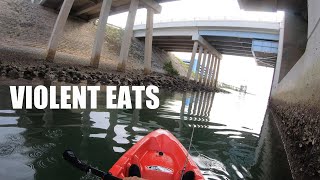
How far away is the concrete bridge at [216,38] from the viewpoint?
31.1m

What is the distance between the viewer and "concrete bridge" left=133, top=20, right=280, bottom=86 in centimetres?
3106

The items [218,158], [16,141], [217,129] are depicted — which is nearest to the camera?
[16,141]

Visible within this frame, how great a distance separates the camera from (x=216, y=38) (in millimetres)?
36812

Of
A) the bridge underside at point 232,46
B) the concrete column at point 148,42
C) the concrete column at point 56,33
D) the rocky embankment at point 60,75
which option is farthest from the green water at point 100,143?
the bridge underside at point 232,46

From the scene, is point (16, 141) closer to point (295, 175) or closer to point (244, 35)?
point (295, 175)

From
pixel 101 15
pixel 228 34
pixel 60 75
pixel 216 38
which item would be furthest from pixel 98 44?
pixel 216 38

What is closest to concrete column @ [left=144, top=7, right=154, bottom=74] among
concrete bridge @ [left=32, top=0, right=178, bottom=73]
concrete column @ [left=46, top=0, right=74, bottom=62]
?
concrete bridge @ [left=32, top=0, right=178, bottom=73]

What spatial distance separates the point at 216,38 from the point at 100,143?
3296 cm

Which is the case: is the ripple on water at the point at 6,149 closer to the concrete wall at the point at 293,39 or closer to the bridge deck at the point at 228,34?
the concrete wall at the point at 293,39

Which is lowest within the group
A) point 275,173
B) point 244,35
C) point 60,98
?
point 275,173

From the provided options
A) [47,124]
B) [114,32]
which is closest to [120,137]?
[47,124]

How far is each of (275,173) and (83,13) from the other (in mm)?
31991

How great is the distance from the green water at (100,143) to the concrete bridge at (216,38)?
2336cm

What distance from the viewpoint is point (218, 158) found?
21.3 feet
